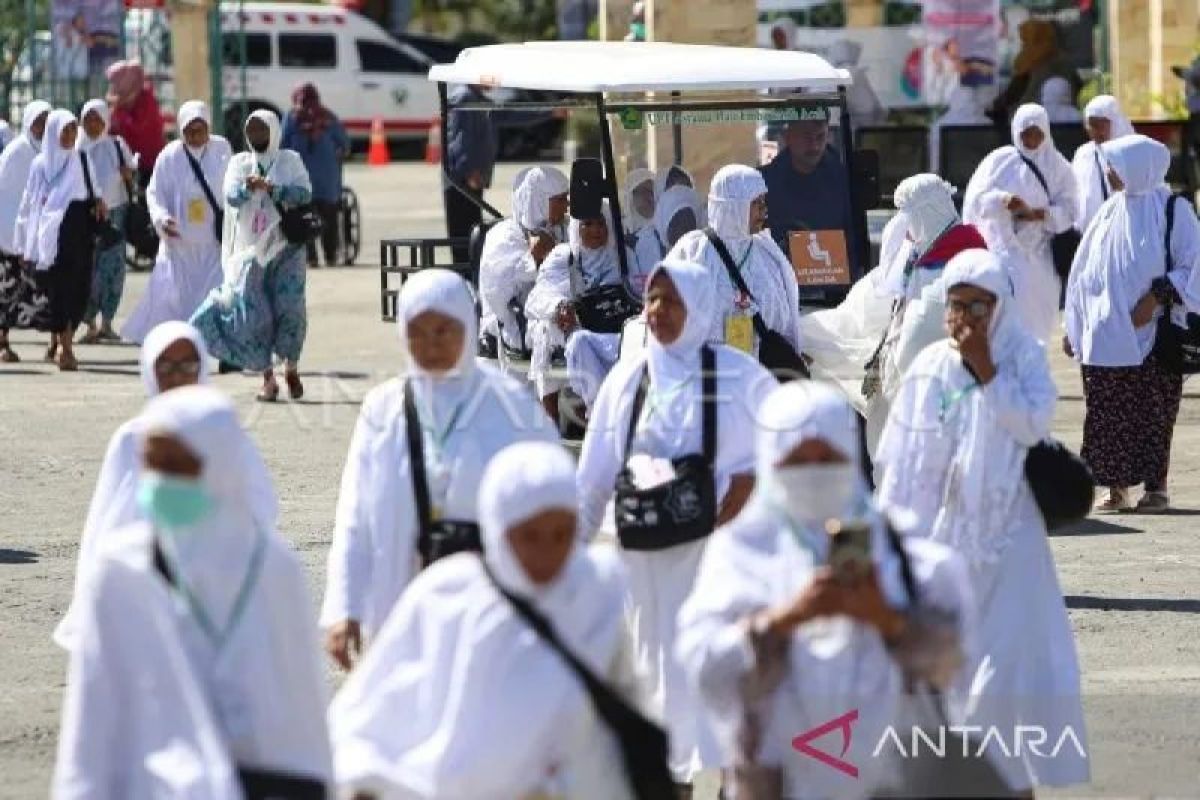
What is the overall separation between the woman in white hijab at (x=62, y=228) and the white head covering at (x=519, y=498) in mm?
14189

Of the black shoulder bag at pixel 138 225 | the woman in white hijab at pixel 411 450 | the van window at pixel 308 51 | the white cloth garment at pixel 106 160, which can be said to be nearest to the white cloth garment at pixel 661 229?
the woman in white hijab at pixel 411 450

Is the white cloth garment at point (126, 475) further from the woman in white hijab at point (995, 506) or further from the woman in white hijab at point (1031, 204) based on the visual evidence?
the woman in white hijab at point (1031, 204)

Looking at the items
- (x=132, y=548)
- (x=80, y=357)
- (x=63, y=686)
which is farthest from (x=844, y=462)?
(x=80, y=357)

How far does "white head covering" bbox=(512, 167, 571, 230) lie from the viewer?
46.3ft

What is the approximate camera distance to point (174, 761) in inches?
216

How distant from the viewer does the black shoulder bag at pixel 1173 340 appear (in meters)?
12.8

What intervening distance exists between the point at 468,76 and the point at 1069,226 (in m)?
3.90

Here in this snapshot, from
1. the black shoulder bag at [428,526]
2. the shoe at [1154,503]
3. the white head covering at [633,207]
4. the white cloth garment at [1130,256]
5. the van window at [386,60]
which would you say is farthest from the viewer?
the van window at [386,60]

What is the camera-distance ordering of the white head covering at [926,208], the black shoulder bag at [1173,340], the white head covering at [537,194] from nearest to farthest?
the white head covering at [926,208] → the black shoulder bag at [1173,340] → the white head covering at [537,194]

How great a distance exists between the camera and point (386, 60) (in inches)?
1610

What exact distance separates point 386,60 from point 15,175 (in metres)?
20.3

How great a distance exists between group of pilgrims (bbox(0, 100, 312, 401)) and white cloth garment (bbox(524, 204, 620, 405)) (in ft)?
11.4

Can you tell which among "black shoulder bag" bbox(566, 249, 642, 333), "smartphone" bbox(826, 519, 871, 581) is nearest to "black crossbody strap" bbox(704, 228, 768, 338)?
"black shoulder bag" bbox(566, 249, 642, 333)

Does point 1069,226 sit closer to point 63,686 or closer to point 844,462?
point 63,686
